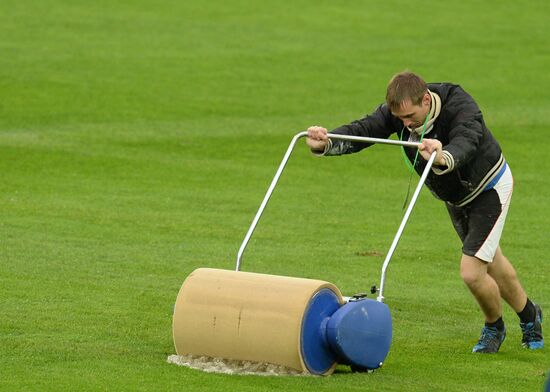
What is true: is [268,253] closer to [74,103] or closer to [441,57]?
[74,103]

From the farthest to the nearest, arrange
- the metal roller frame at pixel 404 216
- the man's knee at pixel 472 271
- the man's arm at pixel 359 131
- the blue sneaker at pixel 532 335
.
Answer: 1. the blue sneaker at pixel 532 335
2. the man's knee at pixel 472 271
3. the man's arm at pixel 359 131
4. the metal roller frame at pixel 404 216

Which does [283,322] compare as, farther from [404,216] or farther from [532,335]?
[532,335]

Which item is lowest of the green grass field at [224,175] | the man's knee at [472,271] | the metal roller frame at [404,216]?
the green grass field at [224,175]

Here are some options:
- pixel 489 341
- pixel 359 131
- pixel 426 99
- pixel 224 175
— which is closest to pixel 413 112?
pixel 426 99

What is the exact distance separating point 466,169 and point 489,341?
4.58 ft

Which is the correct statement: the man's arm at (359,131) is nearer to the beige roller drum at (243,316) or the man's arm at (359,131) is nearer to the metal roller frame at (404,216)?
the metal roller frame at (404,216)

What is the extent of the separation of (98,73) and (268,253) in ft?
Result: 51.5

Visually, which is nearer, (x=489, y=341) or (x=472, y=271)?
(x=472, y=271)

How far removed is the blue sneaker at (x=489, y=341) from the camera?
10203 mm

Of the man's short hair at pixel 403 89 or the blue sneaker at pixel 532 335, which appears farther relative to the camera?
the blue sneaker at pixel 532 335

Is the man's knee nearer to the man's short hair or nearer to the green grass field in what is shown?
the green grass field

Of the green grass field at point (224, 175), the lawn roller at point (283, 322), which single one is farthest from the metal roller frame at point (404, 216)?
the green grass field at point (224, 175)

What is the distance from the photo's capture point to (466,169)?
9734 mm

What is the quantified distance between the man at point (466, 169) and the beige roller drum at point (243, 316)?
4.02 ft
